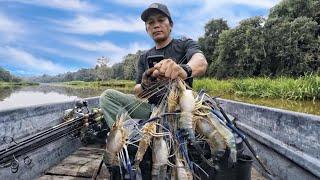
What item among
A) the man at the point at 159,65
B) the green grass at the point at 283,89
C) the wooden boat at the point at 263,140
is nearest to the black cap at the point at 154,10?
the man at the point at 159,65

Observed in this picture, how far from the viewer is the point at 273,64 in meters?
44.3

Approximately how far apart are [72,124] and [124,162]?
227 centimetres

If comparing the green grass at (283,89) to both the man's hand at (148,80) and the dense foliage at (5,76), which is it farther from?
the dense foliage at (5,76)

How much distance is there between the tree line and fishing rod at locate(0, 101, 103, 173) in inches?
1247

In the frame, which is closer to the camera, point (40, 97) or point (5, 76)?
point (40, 97)

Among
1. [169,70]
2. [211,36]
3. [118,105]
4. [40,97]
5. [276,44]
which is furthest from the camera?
[211,36]

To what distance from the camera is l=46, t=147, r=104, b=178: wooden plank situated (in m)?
3.67

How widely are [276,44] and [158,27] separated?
40749mm

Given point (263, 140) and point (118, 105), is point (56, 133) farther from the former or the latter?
point (263, 140)

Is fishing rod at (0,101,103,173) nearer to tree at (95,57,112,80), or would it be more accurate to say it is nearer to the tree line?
the tree line

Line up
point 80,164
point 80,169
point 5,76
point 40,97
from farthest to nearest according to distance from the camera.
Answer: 1. point 5,76
2. point 40,97
3. point 80,164
4. point 80,169

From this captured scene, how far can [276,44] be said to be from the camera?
41906 mm

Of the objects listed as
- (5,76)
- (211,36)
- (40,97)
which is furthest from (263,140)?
(5,76)

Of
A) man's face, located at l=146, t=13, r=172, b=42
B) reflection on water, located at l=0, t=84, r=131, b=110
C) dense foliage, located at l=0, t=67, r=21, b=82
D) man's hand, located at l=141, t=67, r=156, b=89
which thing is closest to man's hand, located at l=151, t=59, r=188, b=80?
man's hand, located at l=141, t=67, r=156, b=89
